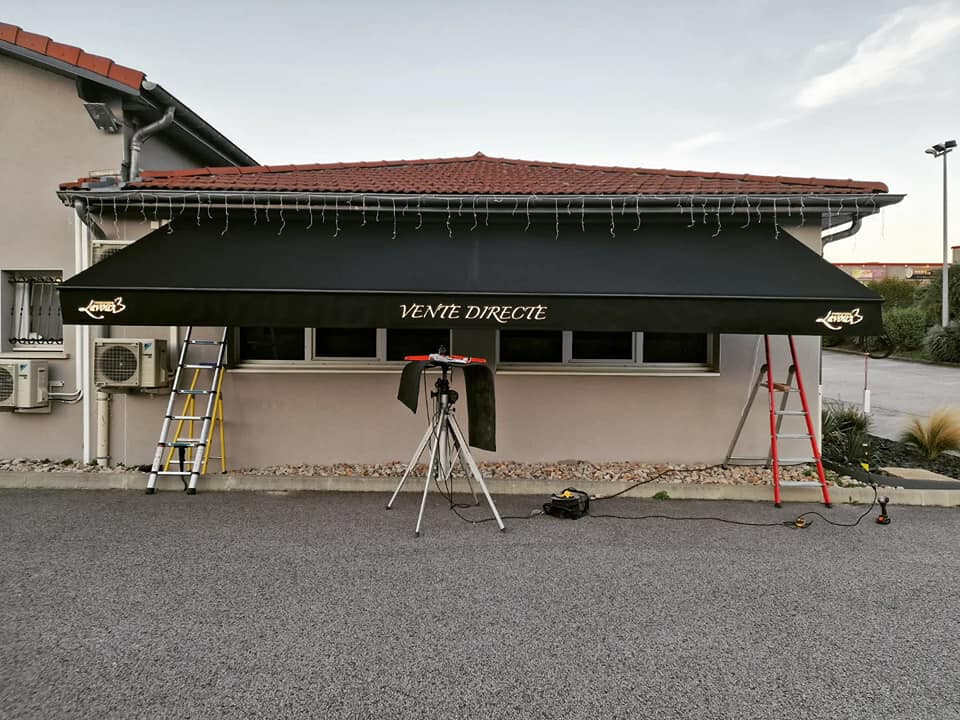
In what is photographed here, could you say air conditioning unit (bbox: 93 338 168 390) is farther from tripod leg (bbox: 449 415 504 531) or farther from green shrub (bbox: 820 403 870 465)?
green shrub (bbox: 820 403 870 465)

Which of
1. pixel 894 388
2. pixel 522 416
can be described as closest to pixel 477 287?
pixel 522 416

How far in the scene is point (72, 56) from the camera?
8.66 meters

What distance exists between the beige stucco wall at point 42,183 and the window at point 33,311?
154 mm

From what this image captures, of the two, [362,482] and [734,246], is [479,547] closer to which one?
[362,482]

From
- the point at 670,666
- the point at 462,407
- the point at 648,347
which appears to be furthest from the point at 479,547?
the point at 648,347

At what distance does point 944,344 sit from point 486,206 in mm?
32939

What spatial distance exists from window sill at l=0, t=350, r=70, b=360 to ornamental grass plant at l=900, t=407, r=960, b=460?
1434 cm

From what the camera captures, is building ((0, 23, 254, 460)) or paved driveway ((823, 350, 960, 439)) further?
paved driveway ((823, 350, 960, 439))

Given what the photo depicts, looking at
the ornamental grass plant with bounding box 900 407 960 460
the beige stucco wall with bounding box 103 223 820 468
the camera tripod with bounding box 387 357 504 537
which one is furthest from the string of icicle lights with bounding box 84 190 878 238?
the ornamental grass plant with bounding box 900 407 960 460

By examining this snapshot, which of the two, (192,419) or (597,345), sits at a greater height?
(597,345)

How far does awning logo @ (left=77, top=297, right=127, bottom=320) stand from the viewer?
6.83 meters

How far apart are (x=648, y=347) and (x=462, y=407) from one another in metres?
2.95

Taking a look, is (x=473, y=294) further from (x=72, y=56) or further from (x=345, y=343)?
(x=72, y=56)

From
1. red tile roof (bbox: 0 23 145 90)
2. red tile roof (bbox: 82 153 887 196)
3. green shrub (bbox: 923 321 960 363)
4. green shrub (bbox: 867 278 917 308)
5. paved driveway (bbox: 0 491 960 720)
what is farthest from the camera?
green shrub (bbox: 867 278 917 308)
